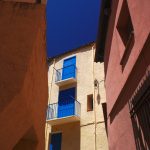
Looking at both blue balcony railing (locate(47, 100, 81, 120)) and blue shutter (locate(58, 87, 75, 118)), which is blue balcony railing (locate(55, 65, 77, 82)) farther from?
blue balcony railing (locate(47, 100, 81, 120))

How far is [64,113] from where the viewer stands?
1648 cm

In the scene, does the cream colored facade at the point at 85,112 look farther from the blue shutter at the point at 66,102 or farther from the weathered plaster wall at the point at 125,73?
the weathered plaster wall at the point at 125,73

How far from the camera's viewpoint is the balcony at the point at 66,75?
17828 mm

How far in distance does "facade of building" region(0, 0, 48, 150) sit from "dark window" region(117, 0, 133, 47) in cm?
208

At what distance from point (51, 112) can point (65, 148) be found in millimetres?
2956

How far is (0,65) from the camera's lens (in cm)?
459

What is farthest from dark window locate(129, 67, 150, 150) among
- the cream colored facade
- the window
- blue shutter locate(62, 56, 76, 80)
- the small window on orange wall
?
blue shutter locate(62, 56, 76, 80)

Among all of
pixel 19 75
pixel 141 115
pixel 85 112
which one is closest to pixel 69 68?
pixel 85 112

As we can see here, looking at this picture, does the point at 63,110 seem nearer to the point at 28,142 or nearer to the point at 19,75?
the point at 28,142

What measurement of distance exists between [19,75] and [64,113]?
12.1 m

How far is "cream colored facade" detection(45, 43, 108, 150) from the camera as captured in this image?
1448 cm

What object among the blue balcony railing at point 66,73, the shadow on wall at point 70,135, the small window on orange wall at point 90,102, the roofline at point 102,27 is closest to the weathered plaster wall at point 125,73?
the roofline at point 102,27

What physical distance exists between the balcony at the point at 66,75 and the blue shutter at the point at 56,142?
3969 millimetres

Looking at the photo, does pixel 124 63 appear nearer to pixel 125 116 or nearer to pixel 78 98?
pixel 125 116
